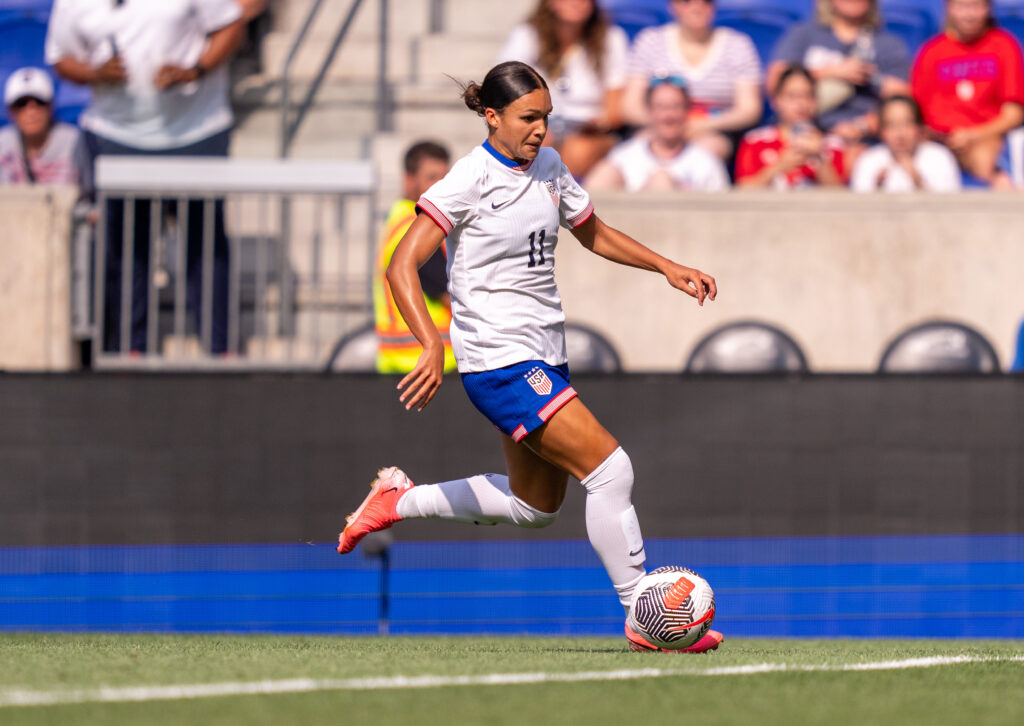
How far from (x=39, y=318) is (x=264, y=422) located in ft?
9.08

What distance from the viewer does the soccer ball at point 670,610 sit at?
4742 millimetres

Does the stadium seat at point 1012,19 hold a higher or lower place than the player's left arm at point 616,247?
higher

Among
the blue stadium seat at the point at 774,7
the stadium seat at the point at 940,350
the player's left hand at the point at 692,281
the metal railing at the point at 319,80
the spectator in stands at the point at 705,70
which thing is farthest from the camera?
the blue stadium seat at the point at 774,7

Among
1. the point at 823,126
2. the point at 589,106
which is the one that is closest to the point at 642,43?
the point at 589,106

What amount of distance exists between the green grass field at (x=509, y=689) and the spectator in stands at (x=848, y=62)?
24.0 feet

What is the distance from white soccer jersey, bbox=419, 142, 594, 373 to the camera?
185 inches

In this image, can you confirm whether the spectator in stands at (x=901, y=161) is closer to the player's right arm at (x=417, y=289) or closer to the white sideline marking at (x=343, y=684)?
the player's right arm at (x=417, y=289)

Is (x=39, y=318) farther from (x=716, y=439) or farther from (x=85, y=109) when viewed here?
(x=716, y=439)

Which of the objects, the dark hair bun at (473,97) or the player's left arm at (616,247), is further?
the player's left arm at (616,247)

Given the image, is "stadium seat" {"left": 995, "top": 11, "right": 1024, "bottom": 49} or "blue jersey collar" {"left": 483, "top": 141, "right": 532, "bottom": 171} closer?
"blue jersey collar" {"left": 483, "top": 141, "right": 532, "bottom": 171}

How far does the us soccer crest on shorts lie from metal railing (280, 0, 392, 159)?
7.24 metres

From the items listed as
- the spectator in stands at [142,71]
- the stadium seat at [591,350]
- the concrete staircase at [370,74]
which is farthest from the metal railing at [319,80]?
the stadium seat at [591,350]

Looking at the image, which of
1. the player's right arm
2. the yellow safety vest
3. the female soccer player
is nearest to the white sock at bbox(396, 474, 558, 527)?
the female soccer player

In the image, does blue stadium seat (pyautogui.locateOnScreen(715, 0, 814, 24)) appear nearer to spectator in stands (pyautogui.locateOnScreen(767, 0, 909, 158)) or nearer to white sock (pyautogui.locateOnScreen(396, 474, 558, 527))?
spectator in stands (pyautogui.locateOnScreen(767, 0, 909, 158))
